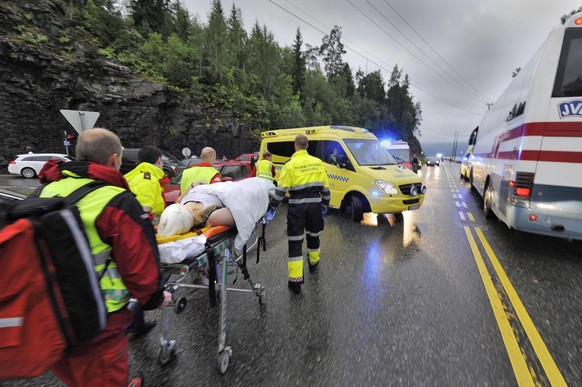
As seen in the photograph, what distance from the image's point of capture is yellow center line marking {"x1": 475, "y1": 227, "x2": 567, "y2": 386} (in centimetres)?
240

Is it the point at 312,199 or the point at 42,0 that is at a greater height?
the point at 42,0

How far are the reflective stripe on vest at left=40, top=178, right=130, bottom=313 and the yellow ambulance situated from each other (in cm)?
619

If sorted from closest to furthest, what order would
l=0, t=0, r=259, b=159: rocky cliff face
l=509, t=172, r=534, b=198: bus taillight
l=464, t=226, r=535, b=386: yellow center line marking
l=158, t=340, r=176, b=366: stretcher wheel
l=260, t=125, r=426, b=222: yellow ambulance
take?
1. l=464, t=226, r=535, b=386: yellow center line marking
2. l=158, t=340, r=176, b=366: stretcher wheel
3. l=509, t=172, r=534, b=198: bus taillight
4. l=260, t=125, r=426, b=222: yellow ambulance
5. l=0, t=0, r=259, b=159: rocky cliff face

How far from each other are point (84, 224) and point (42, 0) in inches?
1350

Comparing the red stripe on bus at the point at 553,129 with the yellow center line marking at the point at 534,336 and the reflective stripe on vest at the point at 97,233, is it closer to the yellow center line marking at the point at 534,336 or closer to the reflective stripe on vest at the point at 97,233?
the yellow center line marking at the point at 534,336

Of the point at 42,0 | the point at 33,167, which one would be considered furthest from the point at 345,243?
the point at 42,0

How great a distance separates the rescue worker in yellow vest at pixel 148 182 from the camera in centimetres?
384

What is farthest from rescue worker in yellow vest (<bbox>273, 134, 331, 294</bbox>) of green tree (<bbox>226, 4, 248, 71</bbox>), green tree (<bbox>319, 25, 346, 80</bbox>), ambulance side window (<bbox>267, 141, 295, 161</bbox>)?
green tree (<bbox>319, 25, 346, 80</bbox>)

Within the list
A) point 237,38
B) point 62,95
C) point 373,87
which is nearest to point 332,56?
point 373,87

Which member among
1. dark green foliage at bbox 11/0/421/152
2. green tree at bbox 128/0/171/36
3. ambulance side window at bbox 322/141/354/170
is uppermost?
green tree at bbox 128/0/171/36

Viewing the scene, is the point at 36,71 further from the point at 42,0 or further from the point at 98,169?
the point at 98,169

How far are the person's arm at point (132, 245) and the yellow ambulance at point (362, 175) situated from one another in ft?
19.9

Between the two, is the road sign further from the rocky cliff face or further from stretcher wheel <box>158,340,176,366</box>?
the rocky cliff face

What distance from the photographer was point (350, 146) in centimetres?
800
